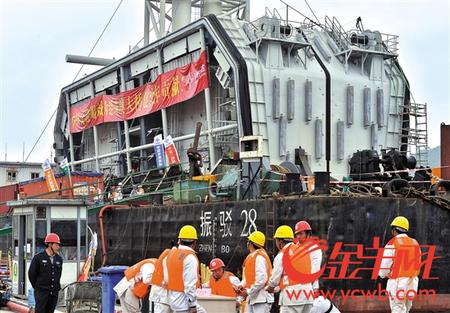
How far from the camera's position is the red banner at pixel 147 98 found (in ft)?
106

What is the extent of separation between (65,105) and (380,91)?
24.4 meters

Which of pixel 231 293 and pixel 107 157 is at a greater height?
pixel 107 157

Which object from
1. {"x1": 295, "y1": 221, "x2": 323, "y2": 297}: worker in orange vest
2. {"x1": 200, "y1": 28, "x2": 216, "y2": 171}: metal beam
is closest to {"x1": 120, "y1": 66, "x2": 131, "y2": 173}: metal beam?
{"x1": 200, "y1": 28, "x2": 216, "y2": 171}: metal beam

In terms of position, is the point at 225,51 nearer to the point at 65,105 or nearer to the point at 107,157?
the point at 107,157

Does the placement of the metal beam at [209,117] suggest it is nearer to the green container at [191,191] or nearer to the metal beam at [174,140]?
the metal beam at [174,140]

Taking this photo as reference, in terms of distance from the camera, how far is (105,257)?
24344 millimetres

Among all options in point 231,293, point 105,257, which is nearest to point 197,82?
point 105,257

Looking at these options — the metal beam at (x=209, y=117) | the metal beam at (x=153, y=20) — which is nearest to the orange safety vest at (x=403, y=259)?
the metal beam at (x=209, y=117)

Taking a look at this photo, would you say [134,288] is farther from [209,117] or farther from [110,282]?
[209,117]

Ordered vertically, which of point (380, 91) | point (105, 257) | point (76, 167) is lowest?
point (105, 257)

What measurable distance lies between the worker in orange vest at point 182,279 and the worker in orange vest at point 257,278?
1.08m

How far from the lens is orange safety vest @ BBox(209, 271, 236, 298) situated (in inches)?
483

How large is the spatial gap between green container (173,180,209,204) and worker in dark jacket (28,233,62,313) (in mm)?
8369

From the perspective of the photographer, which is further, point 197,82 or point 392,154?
point 197,82
